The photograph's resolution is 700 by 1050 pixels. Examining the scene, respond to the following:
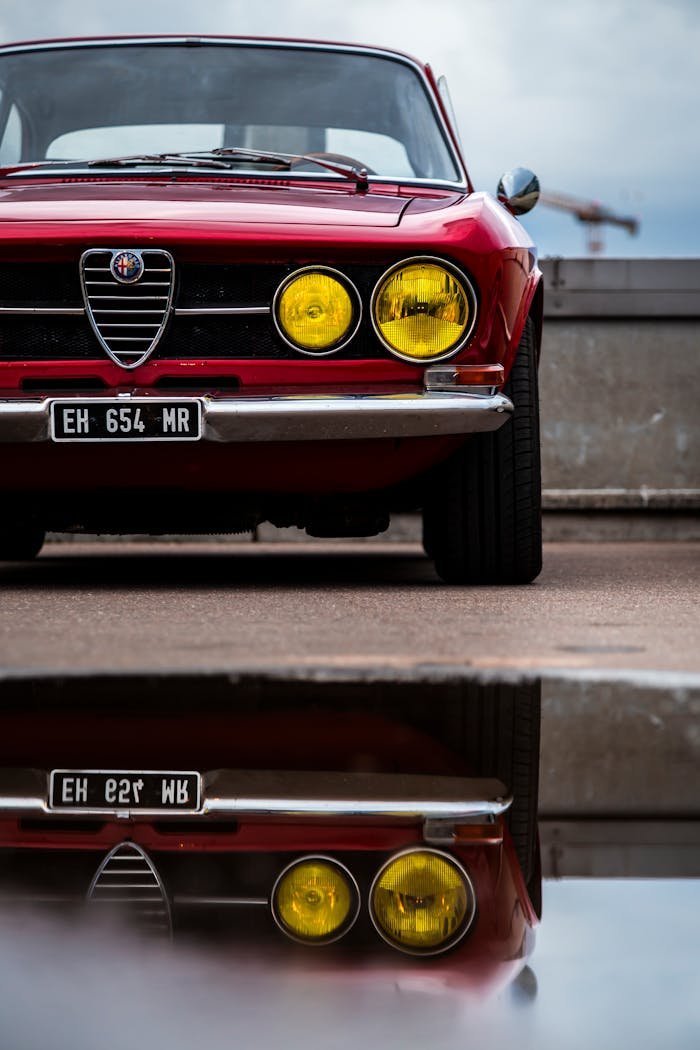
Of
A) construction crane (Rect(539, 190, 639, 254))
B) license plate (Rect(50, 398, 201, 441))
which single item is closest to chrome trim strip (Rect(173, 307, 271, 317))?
license plate (Rect(50, 398, 201, 441))

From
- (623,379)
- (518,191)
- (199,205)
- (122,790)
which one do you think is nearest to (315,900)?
(122,790)

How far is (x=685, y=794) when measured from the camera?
1.55m

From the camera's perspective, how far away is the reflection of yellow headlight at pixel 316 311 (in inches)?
135

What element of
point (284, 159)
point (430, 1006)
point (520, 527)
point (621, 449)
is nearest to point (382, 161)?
point (284, 159)

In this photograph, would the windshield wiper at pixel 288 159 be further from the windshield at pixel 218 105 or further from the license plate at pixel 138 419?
the license plate at pixel 138 419

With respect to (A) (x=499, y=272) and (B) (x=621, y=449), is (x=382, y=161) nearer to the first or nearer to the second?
(A) (x=499, y=272)

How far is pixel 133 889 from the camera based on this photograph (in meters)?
1.25

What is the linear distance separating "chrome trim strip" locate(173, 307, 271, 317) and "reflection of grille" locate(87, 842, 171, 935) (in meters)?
2.23

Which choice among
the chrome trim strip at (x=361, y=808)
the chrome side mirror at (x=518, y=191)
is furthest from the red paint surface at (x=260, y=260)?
the chrome trim strip at (x=361, y=808)

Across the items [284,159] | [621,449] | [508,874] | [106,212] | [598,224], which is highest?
[598,224]

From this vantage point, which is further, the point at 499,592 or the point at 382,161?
the point at 382,161

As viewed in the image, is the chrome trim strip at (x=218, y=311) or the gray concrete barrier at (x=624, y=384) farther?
the gray concrete barrier at (x=624, y=384)

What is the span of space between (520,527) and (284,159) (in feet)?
4.36

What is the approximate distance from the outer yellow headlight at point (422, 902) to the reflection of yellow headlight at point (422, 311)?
2226mm
